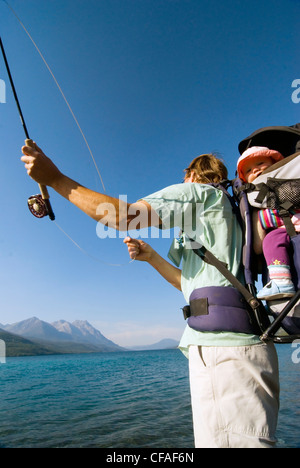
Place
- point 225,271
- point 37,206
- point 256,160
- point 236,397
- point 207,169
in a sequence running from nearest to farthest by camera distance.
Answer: point 236,397
point 225,271
point 207,169
point 256,160
point 37,206

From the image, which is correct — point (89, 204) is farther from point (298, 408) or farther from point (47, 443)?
point (298, 408)

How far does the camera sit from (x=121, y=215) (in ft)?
5.34

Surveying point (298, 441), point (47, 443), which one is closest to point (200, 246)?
point (298, 441)

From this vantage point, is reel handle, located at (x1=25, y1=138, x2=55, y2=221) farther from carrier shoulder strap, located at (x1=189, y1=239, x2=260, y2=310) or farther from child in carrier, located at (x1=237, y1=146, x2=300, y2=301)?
child in carrier, located at (x1=237, y1=146, x2=300, y2=301)

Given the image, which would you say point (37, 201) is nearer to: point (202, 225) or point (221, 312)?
point (202, 225)

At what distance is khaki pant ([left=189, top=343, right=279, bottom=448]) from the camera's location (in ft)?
4.72

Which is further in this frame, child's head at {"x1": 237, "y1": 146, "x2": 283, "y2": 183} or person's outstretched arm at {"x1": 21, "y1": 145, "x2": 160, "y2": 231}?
child's head at {"x1": 237, "y1": 146, "x2": 283, "y2": 183}

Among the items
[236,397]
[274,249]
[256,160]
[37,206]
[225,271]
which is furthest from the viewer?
[37,206]

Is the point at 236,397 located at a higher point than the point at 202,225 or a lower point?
lower

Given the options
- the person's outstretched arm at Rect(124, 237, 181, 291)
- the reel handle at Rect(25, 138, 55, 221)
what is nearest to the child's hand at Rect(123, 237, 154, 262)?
the person's outstretched arm at Rect(124, 237, 181, 291)

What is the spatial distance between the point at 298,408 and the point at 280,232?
1459cm

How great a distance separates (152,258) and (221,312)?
1.51 metres

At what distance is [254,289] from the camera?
178cm

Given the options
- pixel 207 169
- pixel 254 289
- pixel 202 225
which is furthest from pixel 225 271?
pixel 207 169
